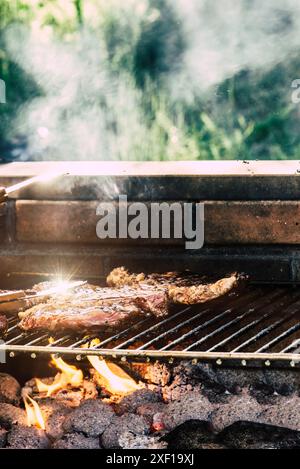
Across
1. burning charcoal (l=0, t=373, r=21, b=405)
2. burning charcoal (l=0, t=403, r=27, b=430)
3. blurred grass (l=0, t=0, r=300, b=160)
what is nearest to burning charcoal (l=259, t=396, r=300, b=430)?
burning charcoal (l=0, t=403, r=27, b=430)

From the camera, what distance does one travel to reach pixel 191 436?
308cm

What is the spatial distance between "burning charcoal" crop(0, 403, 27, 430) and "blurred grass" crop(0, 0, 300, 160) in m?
3.54

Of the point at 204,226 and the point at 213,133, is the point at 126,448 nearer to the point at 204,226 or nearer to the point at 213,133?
the point at 204,226

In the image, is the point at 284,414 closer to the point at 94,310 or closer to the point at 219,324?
the point at 219,324

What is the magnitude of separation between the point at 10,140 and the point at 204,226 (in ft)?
10.3

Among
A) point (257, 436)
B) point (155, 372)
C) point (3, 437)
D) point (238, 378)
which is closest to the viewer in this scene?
point (257, 436)

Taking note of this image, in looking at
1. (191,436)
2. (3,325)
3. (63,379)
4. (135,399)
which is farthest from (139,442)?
(3,325)

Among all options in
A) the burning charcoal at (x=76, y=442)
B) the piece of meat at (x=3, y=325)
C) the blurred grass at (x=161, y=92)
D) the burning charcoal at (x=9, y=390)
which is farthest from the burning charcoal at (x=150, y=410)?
the blurred grass at (x=161, y=92)

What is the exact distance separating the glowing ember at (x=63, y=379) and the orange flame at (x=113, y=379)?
170 mm

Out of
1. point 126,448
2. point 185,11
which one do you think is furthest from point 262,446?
point 185,11

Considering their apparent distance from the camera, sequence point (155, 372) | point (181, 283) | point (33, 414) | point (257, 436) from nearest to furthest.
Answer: point (257, 436) < point (181, 283) < point (33, 414) < point (155, 372)

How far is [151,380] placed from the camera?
12.1 feet

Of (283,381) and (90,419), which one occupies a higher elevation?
(283,381)

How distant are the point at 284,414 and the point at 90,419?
106cm
